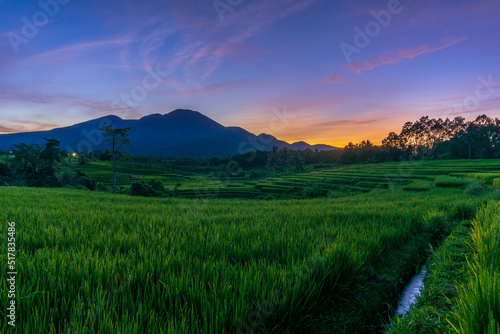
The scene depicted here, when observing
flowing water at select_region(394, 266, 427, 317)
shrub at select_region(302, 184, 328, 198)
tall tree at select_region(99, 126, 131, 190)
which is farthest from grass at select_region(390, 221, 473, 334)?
shrub at select_region(302, 184, 328, 198)

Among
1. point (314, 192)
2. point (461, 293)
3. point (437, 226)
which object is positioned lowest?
point (314, 192)

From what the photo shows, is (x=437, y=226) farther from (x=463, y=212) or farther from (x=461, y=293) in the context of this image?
(x=461, y=293)

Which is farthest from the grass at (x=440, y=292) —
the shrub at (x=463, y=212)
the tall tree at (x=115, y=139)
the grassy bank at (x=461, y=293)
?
the tall tree at (x=115, y=139)

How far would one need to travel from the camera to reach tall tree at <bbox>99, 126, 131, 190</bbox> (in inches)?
1073

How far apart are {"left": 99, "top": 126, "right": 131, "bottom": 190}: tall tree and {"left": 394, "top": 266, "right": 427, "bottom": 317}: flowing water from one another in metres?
30.6

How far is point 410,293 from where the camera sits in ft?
9.99

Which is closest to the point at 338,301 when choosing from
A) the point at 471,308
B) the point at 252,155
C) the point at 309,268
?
the point at 309,268

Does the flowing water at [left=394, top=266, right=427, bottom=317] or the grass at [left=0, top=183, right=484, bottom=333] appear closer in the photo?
the grass at [left=0, top=183, right=484, bottom=333]

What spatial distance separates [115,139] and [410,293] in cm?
3192

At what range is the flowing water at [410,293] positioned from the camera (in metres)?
2.71

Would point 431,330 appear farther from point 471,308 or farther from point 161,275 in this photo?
point 161,275

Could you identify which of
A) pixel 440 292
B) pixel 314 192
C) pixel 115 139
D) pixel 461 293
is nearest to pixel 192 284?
pixel 461 293

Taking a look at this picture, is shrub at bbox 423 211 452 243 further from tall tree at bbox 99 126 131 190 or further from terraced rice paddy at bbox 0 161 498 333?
tall tree at bbox 99 126 131 190

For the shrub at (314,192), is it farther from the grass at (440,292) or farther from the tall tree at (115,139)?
the grass at (440,292)
